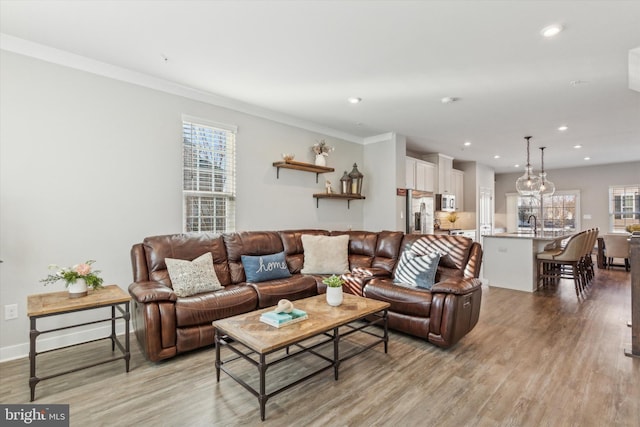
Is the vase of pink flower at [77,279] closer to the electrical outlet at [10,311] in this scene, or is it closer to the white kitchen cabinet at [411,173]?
the electrical outlet at [10,311]

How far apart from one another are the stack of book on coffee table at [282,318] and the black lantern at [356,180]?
3.47 m

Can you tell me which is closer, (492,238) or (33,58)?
(33,58)

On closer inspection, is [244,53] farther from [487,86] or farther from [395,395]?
[395,395]

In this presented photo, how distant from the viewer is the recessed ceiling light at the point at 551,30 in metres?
2.41

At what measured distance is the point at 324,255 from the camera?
4.14m

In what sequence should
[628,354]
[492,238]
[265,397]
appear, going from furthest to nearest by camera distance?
[492,238]
[628,354]
[265,397]

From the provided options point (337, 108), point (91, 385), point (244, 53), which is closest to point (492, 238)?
point (337, 108)

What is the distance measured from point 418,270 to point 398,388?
4.57 ft

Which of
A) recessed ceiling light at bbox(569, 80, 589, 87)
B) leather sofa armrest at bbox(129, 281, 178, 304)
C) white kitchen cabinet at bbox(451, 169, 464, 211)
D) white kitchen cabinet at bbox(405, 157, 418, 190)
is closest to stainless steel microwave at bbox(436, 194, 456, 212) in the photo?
white kitchen cabinet at bbox(451, 169, 464, 211)

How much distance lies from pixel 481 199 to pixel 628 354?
20.3 feet

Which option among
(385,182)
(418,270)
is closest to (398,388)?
(418,270)

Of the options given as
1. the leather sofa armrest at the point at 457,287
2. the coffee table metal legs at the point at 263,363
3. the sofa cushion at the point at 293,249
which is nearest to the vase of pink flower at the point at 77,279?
the coffee table metal legs at the point at 263,363

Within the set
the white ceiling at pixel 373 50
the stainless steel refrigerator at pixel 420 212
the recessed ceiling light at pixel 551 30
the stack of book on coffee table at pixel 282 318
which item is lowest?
the stack of book on coffee table at pixel 282 318

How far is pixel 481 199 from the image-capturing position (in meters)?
8.52
